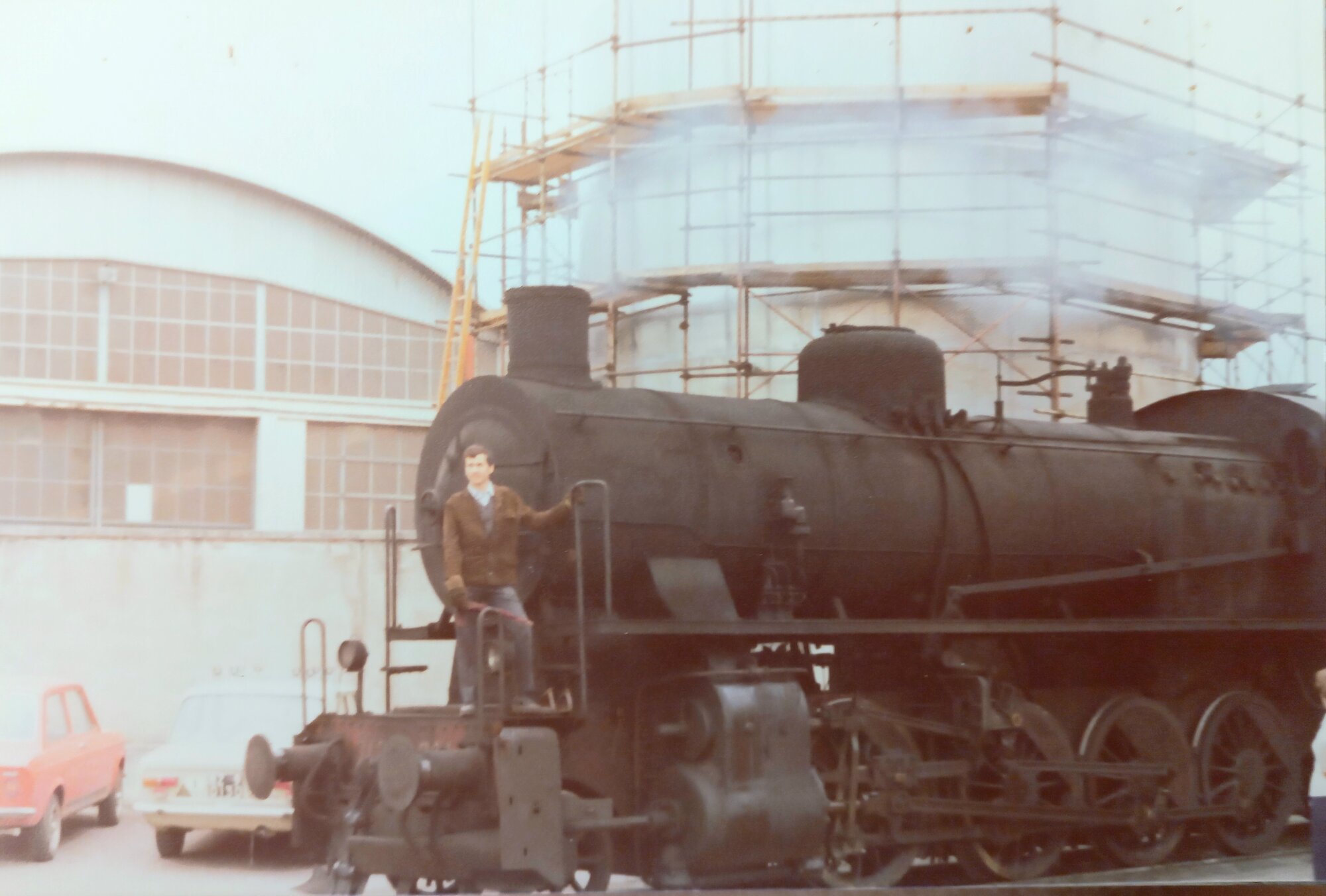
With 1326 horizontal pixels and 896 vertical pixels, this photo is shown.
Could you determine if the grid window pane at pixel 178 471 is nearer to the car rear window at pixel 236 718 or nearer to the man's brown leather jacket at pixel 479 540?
the car rear window at pixel 236 718

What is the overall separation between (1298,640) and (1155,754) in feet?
5.57

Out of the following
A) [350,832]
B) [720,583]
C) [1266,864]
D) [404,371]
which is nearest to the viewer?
[350,832]

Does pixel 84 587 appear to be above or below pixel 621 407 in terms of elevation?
below

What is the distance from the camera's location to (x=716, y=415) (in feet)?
24.8

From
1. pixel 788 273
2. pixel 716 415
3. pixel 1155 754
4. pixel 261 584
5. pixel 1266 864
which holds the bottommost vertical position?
pixel 1266 864

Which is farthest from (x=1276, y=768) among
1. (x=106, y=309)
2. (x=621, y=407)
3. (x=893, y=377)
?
(x=106, y=309)

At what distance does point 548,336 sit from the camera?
23.9 feet

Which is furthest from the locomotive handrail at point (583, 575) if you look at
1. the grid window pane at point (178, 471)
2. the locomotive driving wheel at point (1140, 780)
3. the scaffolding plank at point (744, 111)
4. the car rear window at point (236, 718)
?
the locomotive driving wheel at point (1140, 780)

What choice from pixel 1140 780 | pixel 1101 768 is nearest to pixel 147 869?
pixel 1101 768

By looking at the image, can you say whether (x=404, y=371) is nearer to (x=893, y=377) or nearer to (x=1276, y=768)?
(x=893, y=377)

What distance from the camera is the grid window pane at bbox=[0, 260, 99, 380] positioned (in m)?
6.95

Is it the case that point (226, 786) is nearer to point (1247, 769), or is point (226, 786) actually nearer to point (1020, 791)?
point (1020, 791)

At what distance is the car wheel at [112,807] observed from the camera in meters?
7.10

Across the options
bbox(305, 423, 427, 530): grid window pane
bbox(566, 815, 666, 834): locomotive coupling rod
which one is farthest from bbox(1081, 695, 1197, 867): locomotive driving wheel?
bbox(305, 423, 427, 530): grid window pane
